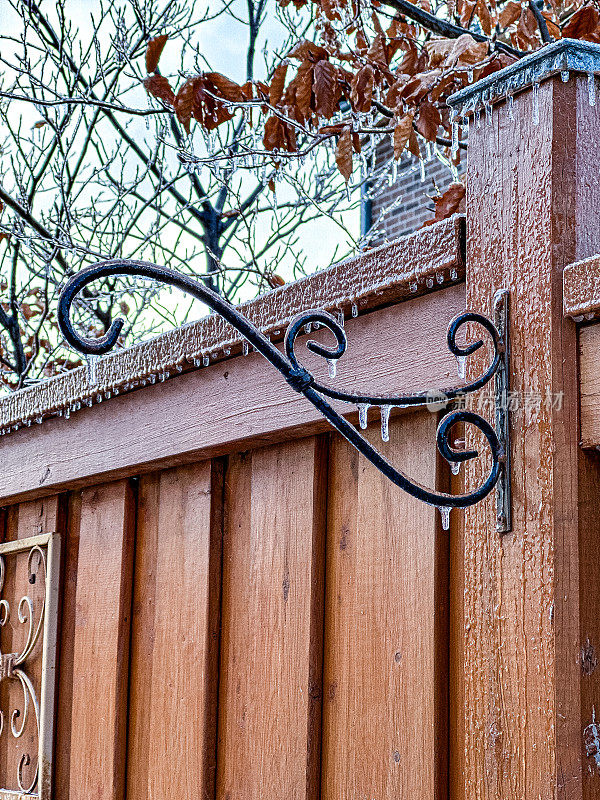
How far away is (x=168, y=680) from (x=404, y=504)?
22.9 inches

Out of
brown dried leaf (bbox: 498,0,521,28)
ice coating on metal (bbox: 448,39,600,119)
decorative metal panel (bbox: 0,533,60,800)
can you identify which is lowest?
decorative metal panel (bbox: 0,533,60,800)

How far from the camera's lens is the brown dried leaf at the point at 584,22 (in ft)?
6.50

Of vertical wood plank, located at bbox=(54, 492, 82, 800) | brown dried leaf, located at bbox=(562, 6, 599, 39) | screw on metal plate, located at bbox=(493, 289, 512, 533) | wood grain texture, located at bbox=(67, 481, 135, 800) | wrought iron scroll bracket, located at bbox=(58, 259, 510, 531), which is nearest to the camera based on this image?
wrought iron scroll bracket, located at bbox=(58, 259, 510, 531)

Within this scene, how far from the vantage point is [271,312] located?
1.32m

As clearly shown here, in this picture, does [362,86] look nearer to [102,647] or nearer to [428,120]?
[428,120]

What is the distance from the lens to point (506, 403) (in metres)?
0.98

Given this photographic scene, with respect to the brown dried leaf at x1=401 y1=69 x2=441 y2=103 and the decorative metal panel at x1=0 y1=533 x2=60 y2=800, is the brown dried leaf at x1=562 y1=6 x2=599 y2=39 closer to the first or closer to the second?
the brown dried leaf at x1=401 y1=69 x2=441 y2=103

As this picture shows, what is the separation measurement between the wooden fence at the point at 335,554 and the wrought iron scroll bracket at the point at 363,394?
23 millimetres

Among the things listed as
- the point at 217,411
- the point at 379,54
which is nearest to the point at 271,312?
the point at 217,411

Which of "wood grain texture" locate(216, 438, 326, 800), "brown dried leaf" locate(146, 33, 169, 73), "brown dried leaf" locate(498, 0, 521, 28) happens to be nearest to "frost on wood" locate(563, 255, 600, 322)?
"wood grain texture" locate(216, 438, 326, 800)

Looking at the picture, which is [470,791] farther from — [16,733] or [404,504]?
[16,733]

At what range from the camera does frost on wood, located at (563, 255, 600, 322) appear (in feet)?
2.93

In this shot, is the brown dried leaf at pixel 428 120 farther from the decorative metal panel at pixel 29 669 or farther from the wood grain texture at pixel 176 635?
the decorative metal panel at pixel 29 669

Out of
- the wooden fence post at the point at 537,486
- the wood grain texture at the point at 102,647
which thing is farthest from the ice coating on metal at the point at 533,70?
the wood grain texture at the point at 102,647
